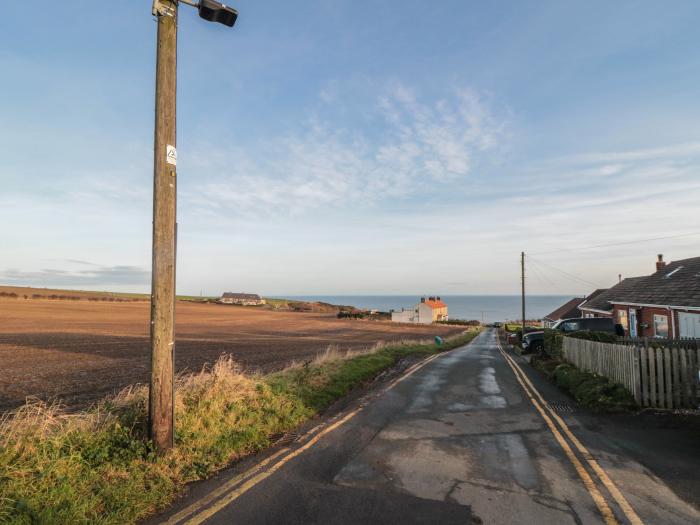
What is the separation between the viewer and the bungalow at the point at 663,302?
814 inches

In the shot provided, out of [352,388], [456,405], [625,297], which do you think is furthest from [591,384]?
[625,297]

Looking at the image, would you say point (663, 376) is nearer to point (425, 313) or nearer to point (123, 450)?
point (123, 450)

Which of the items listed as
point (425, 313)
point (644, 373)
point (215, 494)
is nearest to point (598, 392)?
point (644, 373)

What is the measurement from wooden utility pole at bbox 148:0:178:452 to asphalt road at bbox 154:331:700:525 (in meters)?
1.26

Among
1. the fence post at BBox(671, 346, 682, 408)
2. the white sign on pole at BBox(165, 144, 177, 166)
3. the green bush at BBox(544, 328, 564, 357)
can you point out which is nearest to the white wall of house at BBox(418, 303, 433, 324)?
the green bush at BBox(544, 328, 564, 357)

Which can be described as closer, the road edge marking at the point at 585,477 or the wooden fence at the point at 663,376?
the road edge marking at the point at 585,477

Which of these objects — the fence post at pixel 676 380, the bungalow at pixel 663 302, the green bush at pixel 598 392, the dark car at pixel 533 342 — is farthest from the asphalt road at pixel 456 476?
the dark car at pixel 533 342

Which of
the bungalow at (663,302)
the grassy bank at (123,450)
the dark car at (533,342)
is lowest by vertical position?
the dark car at (533,342)

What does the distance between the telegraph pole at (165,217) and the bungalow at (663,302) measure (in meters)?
22.6

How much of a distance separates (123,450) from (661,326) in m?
27.7

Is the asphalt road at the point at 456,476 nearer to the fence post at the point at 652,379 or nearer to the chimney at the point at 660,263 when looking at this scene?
the fence post at the point at 652,379

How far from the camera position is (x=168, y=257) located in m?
6.00

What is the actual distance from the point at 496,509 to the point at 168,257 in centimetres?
532

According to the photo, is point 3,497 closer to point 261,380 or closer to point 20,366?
point 261,380
